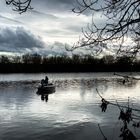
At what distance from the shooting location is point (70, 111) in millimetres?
36219

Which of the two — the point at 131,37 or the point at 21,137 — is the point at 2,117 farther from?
the point at 131,37

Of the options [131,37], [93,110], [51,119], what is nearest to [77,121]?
[51,119]

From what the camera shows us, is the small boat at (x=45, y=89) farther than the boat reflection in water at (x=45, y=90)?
Yes

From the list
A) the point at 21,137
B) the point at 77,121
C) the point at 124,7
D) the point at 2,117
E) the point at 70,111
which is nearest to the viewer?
the point at 124,7

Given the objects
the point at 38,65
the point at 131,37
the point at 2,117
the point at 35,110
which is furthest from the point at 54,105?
the point at 38,65

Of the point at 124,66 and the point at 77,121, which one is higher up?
the point at 124,66

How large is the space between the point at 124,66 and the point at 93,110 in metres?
31.4

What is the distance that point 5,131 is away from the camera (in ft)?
84.9

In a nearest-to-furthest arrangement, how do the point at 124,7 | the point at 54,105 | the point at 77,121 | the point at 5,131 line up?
the point at 124,7 < the point at 5,131 < the point at 77,121 < the point at 54,105

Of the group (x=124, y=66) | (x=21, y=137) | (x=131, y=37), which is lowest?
(x=21, y=137)

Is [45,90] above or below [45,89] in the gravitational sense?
below

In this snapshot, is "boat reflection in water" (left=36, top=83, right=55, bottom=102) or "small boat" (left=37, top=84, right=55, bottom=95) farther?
"small boat" (left=37, top=84, right=55, bottom=95)

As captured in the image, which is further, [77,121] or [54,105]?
[54,105]

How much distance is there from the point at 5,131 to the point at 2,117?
271 inches
